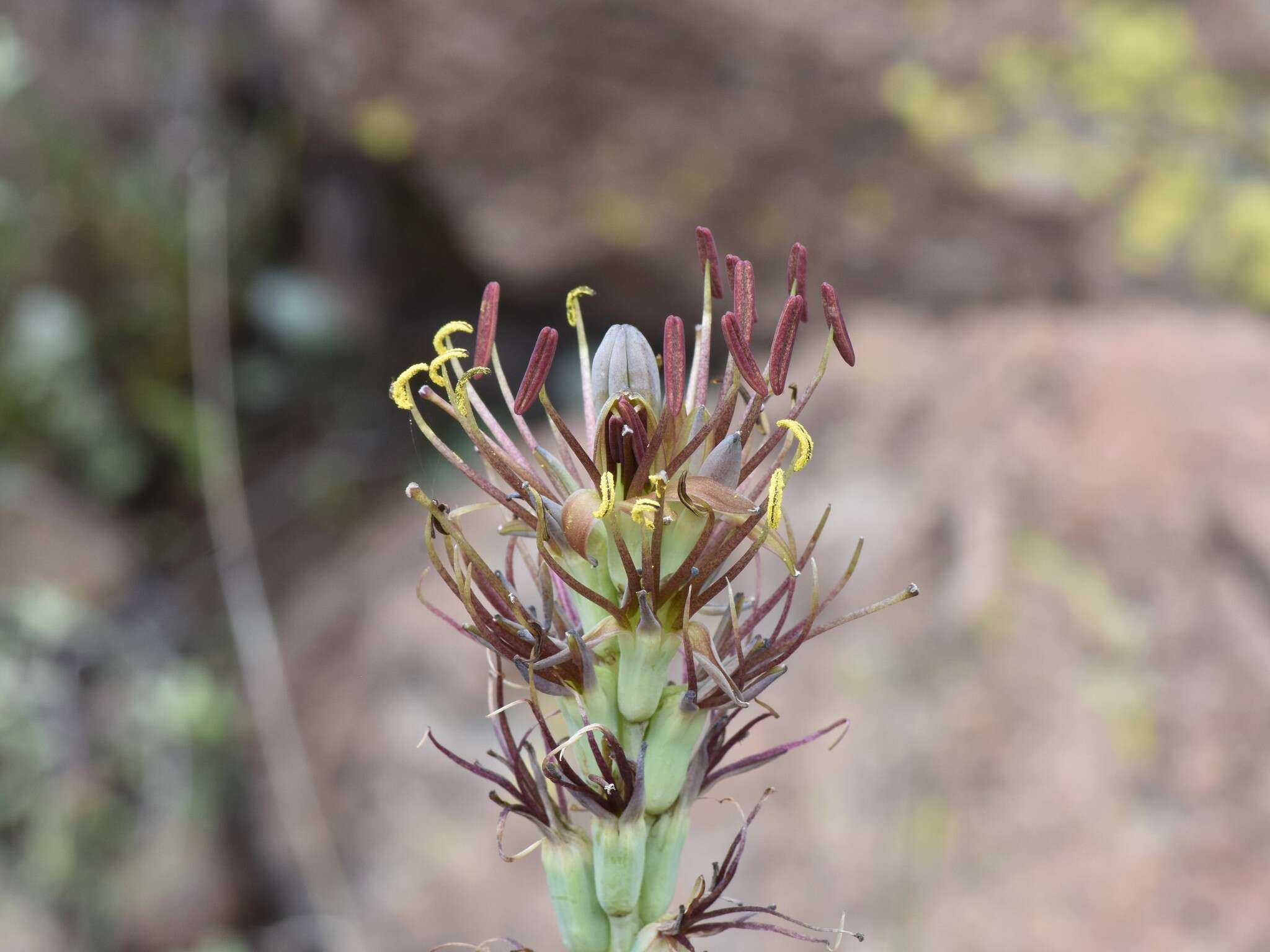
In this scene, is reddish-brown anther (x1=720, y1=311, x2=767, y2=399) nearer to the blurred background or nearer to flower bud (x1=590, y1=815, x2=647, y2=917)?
flower bud (x1=590, y1=815, x2=647, y2=917)

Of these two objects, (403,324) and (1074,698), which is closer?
(1074,698)

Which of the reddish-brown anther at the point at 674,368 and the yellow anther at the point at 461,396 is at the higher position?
the reddish-brown anther at the point at 674,368

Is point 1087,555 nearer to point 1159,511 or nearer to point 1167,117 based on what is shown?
point 1159,511

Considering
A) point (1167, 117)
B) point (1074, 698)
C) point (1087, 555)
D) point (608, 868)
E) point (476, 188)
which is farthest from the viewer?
point (476, 188)

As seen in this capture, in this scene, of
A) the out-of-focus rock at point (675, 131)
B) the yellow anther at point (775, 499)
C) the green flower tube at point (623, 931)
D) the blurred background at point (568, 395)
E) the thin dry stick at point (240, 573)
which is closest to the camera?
the yellow anther at point (775, 499)

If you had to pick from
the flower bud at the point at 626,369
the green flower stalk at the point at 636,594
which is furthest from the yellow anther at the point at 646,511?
the flower bud at the point at 626,369

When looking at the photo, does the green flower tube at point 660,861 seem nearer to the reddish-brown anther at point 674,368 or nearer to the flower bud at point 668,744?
the flower bud at point 668,744

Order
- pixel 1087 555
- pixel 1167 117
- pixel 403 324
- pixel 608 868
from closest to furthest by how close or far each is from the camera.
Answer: pixel 608 868, pixel 1087 555, pixel 1167 117, pixel 403 324

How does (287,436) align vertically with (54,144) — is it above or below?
below

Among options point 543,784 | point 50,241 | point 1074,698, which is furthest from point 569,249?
point 543,784
